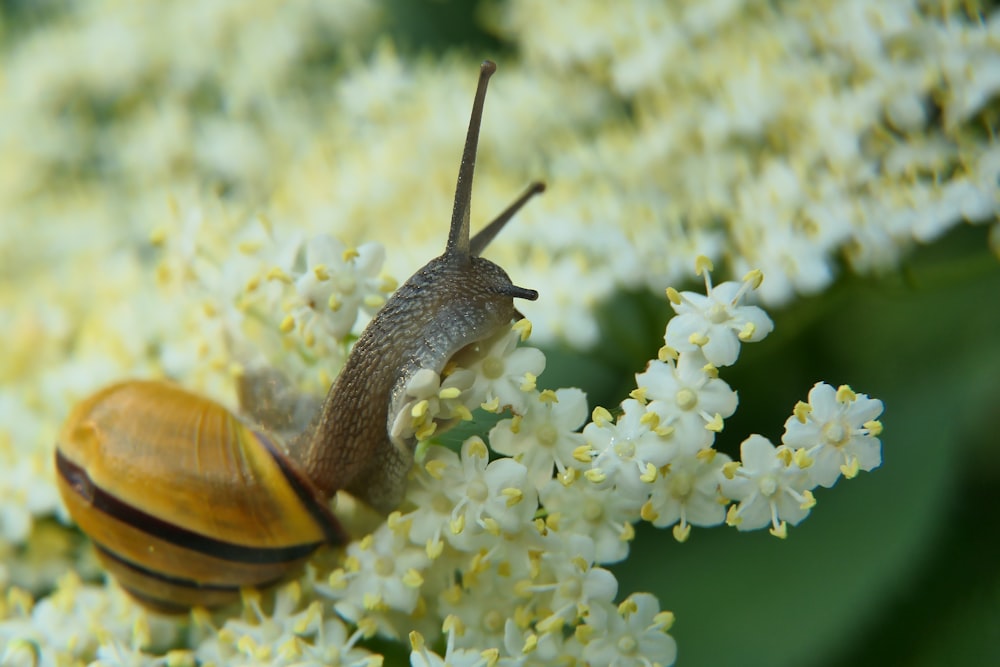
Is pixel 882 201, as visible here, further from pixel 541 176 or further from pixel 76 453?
pixel 76 453

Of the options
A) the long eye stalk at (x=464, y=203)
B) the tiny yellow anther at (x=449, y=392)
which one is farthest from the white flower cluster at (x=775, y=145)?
the tiny yellow anther at (x=449, y=392)

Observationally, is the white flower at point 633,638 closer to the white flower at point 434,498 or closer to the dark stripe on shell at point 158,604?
the white flower at point 434,498

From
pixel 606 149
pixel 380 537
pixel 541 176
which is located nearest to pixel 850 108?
pixel 606 149

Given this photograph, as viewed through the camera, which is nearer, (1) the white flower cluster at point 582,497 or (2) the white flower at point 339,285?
(1) the white flower cluster at point 582,497

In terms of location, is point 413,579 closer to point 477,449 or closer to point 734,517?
point 477,449

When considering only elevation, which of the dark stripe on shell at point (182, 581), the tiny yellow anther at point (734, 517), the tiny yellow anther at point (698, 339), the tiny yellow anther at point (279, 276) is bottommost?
the dark stripe on shell at point (182, 581)

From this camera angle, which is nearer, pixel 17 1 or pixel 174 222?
pixel 174 222
